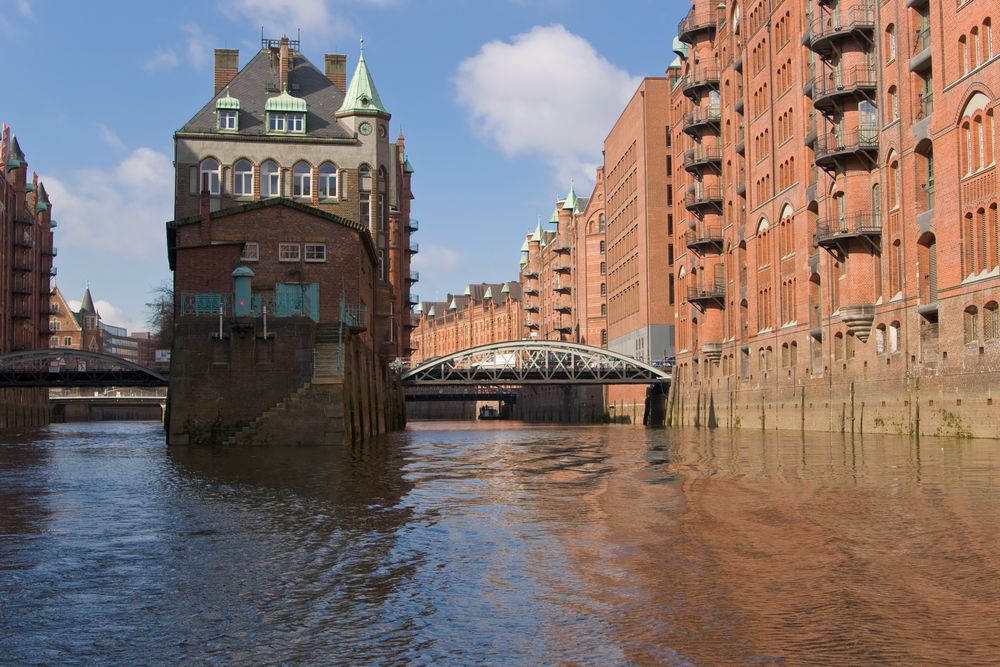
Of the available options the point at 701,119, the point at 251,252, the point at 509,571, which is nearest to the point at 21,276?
the point at 701,119

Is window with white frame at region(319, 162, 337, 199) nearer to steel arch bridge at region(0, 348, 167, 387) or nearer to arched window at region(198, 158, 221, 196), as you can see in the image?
arched window at region(198, 158, 221, 196)

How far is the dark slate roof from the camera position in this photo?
6562 centimetres

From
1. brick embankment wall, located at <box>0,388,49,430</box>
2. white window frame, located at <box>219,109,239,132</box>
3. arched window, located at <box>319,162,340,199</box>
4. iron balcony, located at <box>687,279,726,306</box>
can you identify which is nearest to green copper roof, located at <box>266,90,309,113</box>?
white window frame, located at <box>219,109,239,132</box>

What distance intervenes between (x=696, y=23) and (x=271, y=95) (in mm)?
27824

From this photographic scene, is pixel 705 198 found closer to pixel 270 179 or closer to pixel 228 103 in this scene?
pixel 270 179

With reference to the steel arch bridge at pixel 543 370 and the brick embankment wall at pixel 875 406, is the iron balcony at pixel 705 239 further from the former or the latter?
the steel arch bridge at pixel 543 370

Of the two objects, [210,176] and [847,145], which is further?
[210,176]

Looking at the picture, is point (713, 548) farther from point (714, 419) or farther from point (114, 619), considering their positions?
point (714, 419)

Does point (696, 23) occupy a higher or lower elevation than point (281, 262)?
higher

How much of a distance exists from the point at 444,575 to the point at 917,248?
114 ft

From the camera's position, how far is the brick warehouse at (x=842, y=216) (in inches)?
1507

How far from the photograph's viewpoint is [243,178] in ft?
213

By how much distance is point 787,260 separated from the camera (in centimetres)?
5956

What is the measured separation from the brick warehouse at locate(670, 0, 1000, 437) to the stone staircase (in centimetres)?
2083
